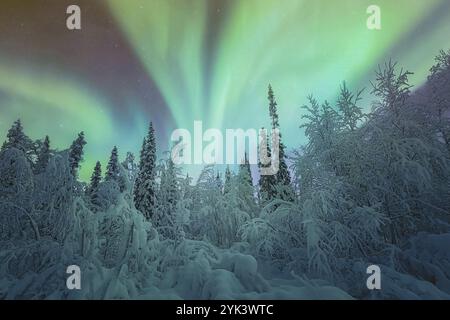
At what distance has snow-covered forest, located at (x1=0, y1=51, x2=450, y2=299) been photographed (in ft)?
21.8

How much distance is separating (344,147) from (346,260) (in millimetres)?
2983

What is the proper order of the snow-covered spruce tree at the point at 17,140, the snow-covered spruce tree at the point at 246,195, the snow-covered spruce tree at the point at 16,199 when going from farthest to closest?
1. the snow-covered spruce tree at the point at 246,195
2. the snow-covered spruce tree at the point at 17,140
3. the snow-covered spruce tree at the point at 16,199

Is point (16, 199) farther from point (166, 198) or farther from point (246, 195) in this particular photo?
point (246, 195)

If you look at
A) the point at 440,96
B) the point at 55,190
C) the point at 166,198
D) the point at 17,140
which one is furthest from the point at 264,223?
the point at 440,96

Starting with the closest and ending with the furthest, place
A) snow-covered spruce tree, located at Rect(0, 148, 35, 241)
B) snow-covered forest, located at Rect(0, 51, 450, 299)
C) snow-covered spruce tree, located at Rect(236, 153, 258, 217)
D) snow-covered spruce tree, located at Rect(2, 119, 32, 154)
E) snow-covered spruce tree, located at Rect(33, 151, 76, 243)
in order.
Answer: snow-covered forest, located at Rect(0, 51, 450, 299)
snow-covered spruce tree, located at Rect(33, 151, 76, 243)
snow-covered spruce tree, located at Rect(0, 148, 35, 241)
snow-covered spruce tree, located at Rect(2, 119, 32, 154)
snow-covered spruce tree, located at Rect(236, 153, 258, 217)

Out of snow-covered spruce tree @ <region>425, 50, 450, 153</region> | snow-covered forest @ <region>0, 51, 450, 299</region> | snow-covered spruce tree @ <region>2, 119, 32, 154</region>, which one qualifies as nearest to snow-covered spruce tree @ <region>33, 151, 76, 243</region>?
snow-covered forest @ <region>0, 51, 450, 299</region>

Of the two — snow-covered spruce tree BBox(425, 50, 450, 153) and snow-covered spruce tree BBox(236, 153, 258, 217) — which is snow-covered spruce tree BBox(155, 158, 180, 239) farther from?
snow-covered spruce tree BBox(425, 50, 450, 153)

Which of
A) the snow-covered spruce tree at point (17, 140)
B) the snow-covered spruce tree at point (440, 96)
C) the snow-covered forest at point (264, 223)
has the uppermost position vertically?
the snow-covered spruce tree at point (440, 96)

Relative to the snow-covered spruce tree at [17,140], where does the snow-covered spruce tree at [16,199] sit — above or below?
below

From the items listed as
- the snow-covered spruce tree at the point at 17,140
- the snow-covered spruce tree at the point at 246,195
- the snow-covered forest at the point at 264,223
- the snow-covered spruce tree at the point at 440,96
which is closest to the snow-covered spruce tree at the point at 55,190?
the snow-covered forest at the point at 264,223

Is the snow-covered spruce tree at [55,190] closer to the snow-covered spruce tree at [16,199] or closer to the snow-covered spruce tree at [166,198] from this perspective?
the snow-covered spruce tree at [16,199]

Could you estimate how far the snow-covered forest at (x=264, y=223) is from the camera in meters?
6.65

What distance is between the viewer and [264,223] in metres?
8.58

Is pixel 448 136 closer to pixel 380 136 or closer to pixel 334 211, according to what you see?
pixel 380 136
